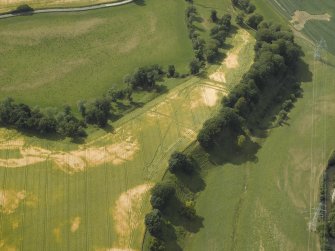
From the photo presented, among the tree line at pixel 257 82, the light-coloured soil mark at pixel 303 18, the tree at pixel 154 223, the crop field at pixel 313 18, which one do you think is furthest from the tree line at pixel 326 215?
the light-coloured soil mark at pixel 303 18

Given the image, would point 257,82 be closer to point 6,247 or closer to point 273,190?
point 273,190

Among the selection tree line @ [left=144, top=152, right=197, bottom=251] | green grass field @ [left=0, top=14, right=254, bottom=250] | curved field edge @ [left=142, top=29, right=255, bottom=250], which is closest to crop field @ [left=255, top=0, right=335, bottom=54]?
curved field edge @ [left=142, top=29, right=255, bottom=250]

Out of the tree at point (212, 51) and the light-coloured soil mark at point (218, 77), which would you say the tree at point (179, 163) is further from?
the tree at point (212, 51)

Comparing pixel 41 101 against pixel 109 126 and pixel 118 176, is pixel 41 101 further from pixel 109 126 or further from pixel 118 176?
pixel 118 176

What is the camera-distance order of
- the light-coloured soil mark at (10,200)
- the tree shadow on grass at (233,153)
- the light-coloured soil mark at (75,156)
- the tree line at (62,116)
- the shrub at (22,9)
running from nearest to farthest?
the light-coloured soil mark at (10,200) → the light-coloured soil mark at (75,156) → the tree shadow on grass at (233,153) → the tree line at (62,116) → the shrub at (22,9)

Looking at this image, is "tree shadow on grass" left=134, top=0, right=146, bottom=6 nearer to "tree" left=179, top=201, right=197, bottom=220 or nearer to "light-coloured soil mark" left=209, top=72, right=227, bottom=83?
"light-coloured soil mark" left=209, top=72, right=227, bottom=83

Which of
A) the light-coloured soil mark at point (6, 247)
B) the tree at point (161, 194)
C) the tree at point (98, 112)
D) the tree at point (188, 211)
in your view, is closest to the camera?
the light-coloured soil mark at point (6, 247)
